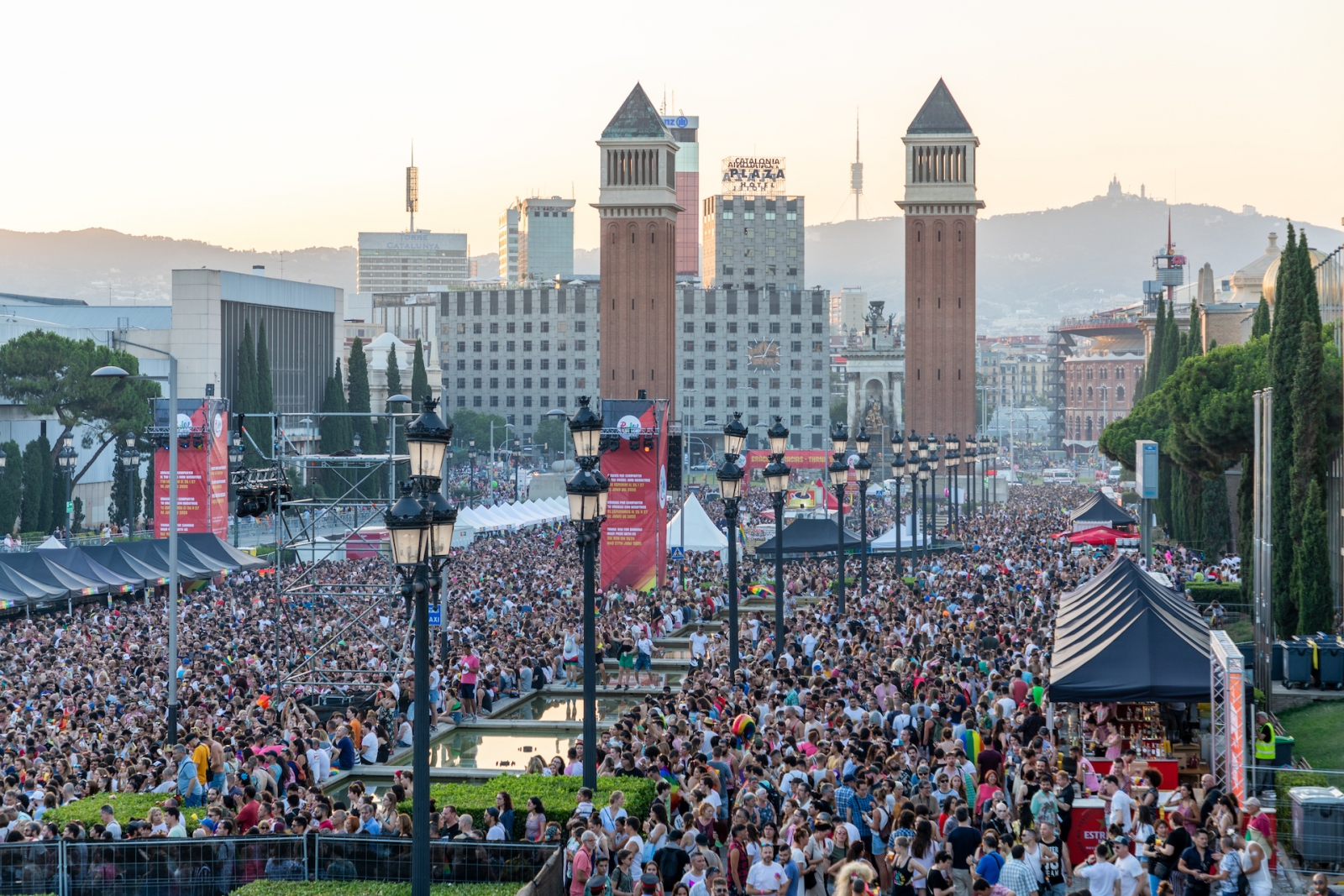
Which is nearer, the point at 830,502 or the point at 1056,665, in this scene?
the point at 1056,665

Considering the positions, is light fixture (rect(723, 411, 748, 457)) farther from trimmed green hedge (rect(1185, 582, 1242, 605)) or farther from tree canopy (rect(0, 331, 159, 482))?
tree canopy (rect(0, 331, 159, 482))

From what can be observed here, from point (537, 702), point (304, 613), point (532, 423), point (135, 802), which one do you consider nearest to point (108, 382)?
point (304, 613)

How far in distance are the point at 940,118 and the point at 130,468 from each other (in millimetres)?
65350

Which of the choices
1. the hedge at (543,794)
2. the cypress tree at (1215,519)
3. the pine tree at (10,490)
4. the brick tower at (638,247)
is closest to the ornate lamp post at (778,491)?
the hedge at (543,794)

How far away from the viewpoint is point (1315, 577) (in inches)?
1090

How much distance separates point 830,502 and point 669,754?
67109 millimetres

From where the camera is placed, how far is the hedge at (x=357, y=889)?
1310 cm

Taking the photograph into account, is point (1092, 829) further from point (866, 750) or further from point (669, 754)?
point (669, 754)

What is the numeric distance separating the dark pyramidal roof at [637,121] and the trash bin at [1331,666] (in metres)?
91.1

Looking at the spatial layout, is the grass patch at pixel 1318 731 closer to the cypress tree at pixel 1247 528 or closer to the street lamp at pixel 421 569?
the street lamp at pixel 421 569

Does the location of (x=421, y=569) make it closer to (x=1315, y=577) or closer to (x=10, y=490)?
(x=1315, y=577)

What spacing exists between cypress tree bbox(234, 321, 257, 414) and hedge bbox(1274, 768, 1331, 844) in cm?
7525

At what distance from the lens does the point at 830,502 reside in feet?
275

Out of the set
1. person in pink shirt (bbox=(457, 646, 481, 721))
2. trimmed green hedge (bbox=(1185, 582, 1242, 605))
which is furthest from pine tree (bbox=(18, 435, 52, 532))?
trimmed green hedge (bbox=(1185, 582, 1242, 605))
